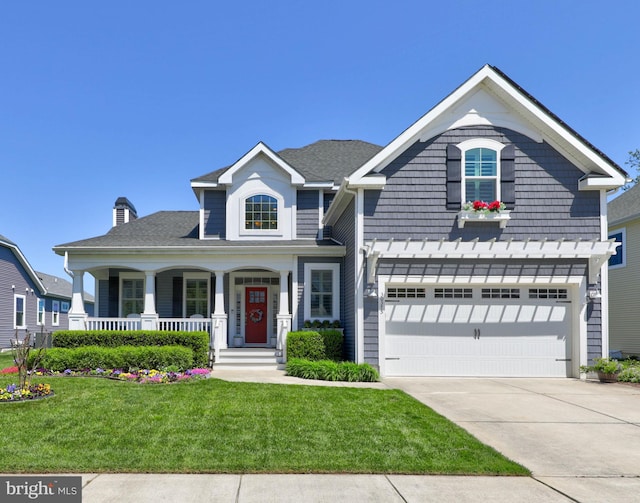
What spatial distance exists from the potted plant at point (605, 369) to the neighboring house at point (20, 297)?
21997mm

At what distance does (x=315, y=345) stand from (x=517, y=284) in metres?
5.23

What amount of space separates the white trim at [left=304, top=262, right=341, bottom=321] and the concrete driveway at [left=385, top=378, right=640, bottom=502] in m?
3.37

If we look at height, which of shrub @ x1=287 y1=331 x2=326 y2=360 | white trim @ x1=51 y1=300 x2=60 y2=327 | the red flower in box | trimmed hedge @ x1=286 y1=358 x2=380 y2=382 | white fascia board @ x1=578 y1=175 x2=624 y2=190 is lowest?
white trim @ x1=51 y1=300 x2=60 y2=327

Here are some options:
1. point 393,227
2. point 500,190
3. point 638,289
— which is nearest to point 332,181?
point 393,227

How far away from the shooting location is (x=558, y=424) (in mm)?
7582

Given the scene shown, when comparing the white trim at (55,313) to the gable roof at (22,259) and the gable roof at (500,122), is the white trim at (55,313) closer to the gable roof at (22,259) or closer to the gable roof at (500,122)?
the gable roof at (22,259)

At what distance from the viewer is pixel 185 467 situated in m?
5.37

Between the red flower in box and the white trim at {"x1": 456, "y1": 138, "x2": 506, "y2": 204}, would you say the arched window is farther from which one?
the red flower in box

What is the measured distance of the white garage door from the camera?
1284cm

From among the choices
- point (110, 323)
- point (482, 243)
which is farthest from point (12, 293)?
point (482, 243)

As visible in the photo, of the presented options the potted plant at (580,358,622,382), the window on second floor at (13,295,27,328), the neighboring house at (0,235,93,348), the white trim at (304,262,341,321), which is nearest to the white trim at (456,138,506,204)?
the white trim at (304,262,341,321)

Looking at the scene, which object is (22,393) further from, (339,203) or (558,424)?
(339,203)

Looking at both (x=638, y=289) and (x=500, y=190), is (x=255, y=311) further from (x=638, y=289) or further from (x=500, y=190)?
(x=638, y=289)

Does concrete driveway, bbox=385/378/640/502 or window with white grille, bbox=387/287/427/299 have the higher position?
window with white grille, bbox=387/287/427/299
